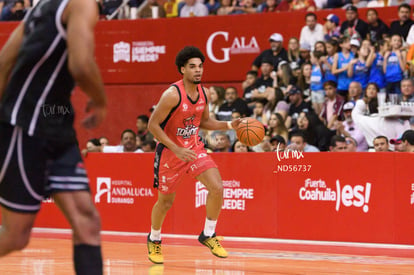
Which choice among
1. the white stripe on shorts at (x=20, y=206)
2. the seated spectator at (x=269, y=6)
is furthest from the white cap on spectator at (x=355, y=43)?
the white stripe on shorts at (x=20, y=206)

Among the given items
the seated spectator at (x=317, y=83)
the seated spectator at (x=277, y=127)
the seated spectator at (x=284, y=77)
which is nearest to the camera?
the seated spectator at (x=277, y=127)

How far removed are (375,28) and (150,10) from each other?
22.0 feet

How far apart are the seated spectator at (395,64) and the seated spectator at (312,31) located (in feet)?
6.36

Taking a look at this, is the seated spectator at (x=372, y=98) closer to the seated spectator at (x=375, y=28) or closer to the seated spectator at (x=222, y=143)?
the seated spectator at (x=375, y=28)

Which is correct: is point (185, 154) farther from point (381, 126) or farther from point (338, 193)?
point (381, 126)

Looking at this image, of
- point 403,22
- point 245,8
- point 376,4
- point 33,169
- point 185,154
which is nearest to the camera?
point 33,169

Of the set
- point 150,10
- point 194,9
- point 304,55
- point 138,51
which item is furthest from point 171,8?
point 304,55

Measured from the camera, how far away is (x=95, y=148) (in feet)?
55.1

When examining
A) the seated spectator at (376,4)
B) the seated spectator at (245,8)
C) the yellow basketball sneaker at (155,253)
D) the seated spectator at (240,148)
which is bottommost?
the yellow basketball sneaker at (155,253)

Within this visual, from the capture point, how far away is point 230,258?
36.0 ft

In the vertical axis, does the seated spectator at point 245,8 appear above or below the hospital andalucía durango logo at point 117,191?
above

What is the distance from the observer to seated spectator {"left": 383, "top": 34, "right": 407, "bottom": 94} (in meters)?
15.2

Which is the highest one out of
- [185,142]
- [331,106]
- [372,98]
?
[372,98]

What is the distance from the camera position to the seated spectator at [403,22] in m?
15.8
